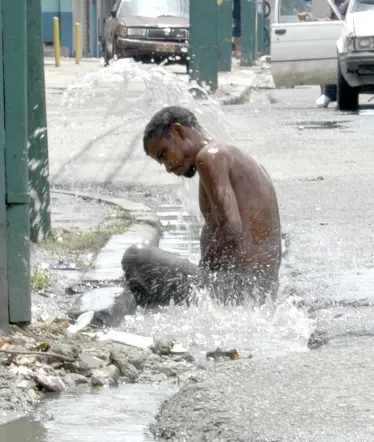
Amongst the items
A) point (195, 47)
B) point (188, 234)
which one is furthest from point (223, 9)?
point (188, 234)

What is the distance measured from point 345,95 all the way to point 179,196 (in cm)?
926

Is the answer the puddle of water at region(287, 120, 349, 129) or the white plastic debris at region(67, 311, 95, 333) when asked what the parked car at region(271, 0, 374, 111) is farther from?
the white plastic debris at region(67, 311, 95, 333)

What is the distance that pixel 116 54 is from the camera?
96.9 ft

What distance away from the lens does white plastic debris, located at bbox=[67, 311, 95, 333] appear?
19.3ft

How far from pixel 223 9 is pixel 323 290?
22895 mm

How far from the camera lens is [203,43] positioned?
927 inches

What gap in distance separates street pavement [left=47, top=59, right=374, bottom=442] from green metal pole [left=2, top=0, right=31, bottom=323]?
3.35 feet

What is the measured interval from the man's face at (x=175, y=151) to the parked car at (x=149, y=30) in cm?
2229

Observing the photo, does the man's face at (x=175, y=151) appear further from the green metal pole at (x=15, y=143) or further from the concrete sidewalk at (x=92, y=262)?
the green metal pole at (x=15, y=143)

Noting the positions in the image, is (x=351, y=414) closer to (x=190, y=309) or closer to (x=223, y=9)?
(x=190, y=309)

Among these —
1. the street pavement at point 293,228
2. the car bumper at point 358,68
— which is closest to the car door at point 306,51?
the street pavement at point 293,228

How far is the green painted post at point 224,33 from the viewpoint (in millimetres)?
29031

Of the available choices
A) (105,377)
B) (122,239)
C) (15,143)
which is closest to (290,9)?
(122,239)

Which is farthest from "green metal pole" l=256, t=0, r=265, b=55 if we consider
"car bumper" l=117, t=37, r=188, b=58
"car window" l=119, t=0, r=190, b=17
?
"car bumper" l=117, t=37, r=188, b=58
